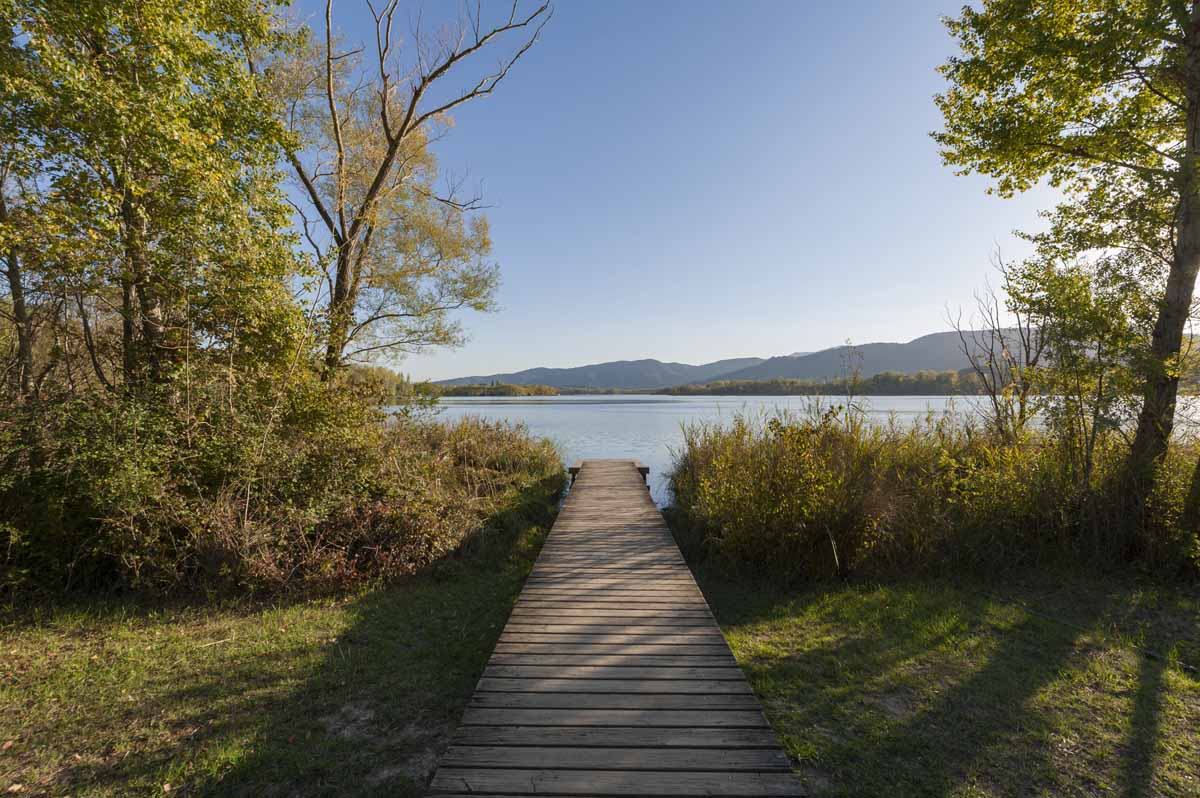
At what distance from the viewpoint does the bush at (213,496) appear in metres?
4.88

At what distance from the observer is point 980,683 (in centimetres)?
372

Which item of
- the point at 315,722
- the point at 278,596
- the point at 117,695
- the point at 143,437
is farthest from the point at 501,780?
the point at 143,437

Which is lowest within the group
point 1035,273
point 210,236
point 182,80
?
point 1035,273

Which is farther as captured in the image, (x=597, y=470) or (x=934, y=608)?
(x=597, y=470)

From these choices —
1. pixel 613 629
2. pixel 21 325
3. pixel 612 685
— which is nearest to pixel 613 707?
pixel 612 685

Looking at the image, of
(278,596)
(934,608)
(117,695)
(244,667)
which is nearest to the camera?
(117,695)

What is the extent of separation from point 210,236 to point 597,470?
874cm

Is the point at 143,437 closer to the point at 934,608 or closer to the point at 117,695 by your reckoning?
the point at 117,695

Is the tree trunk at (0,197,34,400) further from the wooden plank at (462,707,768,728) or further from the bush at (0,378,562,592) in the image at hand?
the wooden plank at (462,707,768,728)

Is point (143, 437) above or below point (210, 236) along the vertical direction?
below

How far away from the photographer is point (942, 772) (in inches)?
111

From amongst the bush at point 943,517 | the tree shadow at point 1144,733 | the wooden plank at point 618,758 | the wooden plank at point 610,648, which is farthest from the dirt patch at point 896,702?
the bush at point 943,517

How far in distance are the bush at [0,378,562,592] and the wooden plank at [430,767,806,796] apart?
13.4 ft

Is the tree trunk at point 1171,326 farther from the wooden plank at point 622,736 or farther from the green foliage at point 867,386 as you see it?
the wooden plank at point 622,736
